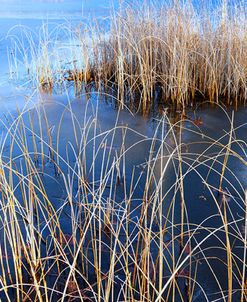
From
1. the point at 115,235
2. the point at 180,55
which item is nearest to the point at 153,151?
the point at 180,55

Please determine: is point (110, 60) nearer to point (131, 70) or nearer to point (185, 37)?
point (131, 70)

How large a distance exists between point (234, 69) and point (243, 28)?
75 cm

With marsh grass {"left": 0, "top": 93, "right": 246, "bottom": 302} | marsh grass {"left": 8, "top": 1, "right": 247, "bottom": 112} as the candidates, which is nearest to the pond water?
marsh grass {"left": 0, "top": 93, "right": 246, "bottom": 302}

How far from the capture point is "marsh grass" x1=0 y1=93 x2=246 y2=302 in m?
1.95

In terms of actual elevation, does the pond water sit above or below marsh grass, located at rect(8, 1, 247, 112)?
below

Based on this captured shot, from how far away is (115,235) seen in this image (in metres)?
1.83

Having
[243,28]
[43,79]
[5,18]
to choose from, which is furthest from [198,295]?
[5,18]

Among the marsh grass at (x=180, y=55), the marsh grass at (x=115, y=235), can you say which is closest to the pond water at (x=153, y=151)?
the marsh grass at (x=115, y=235)

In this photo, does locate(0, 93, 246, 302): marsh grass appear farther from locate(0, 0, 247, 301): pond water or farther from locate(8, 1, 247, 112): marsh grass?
locate(8, 1, 247, 112): marsh grass

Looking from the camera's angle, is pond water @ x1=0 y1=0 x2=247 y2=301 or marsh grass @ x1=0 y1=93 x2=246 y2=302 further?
pond water @ x1=0 y1=0 x2=247 y2=301

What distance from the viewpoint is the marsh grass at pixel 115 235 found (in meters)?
1.95

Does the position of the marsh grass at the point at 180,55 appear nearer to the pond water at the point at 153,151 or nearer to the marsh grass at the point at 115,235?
the pond water at the point at 153,151

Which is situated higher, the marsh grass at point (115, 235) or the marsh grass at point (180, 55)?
the marsh grass at point (180, 55)

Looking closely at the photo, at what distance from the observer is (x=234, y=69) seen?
543 cm
